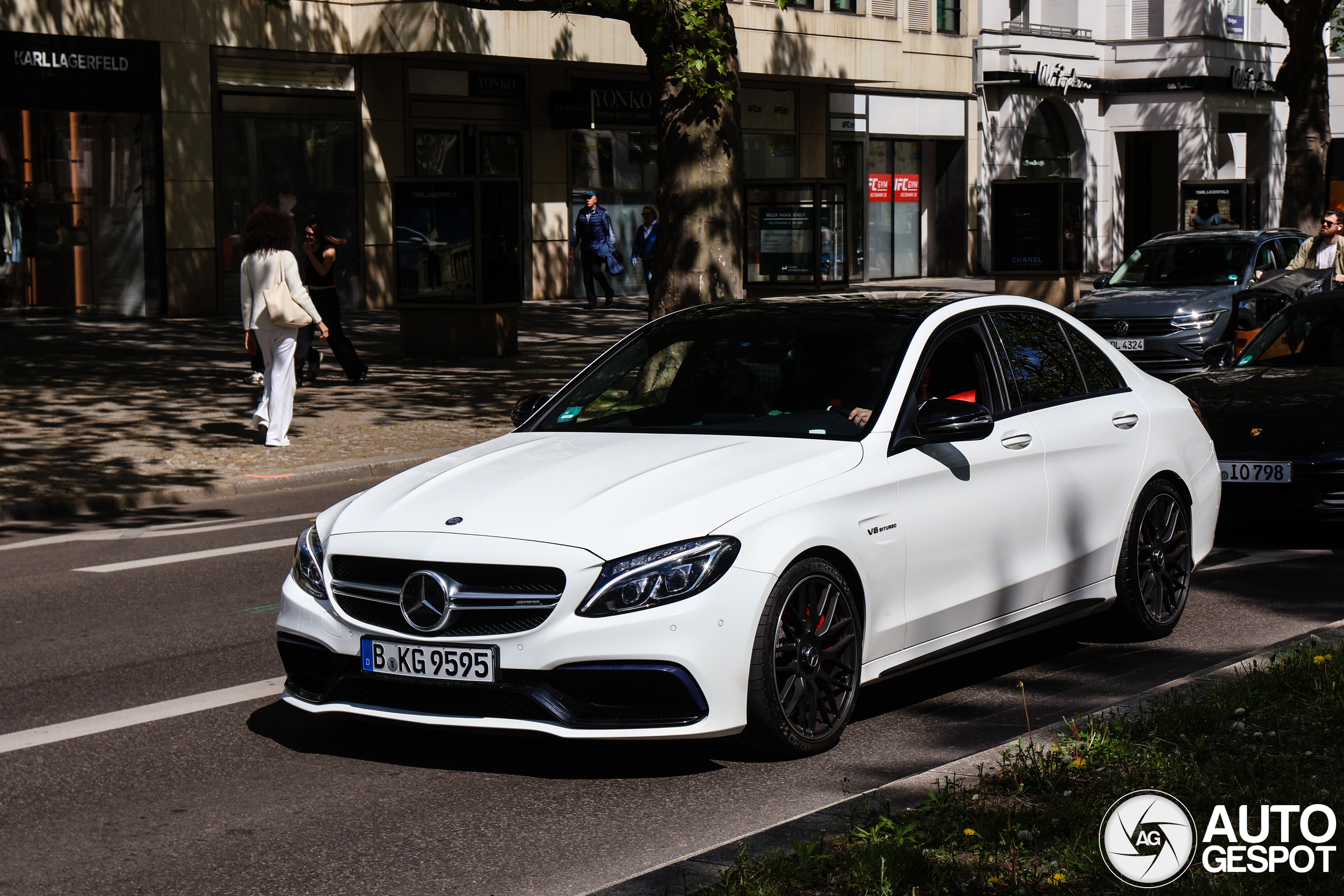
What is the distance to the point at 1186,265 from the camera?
19.8 meters

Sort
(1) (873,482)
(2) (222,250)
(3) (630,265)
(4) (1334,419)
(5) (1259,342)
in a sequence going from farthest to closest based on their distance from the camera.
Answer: (3) (630,265)
(2) (222,250)
(5) (1259,342)
(4) (1334,419)
(1) (873,482)

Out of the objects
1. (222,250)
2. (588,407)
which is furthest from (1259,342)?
(222,250)

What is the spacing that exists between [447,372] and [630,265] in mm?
14370

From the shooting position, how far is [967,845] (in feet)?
14.2

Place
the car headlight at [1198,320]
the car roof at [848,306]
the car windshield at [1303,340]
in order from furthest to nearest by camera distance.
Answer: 1. the car headlight at [1198,320]
2. the car windshield at [1303,340]
3. the car roof at [848,306]

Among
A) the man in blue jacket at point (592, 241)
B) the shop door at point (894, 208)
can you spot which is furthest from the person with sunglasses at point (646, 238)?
the shop door at point (894, 208)

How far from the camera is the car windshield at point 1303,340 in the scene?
1099cm

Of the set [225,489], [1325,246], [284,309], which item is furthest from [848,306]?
[1325,246]

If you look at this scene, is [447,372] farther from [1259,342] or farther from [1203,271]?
[1259,342]

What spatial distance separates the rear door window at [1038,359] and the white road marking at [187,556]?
476cm

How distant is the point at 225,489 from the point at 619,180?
832 inches

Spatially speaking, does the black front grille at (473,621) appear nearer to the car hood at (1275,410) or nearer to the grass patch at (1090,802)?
the grass patch at (1090,802)

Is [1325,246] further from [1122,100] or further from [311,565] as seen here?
[1122,100]

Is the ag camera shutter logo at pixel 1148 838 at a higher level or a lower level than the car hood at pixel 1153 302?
lower
